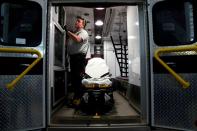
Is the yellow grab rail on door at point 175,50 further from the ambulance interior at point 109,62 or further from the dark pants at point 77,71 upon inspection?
the dark pants at point 77,71

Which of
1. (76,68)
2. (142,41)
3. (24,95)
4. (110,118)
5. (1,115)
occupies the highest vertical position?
(142,41)

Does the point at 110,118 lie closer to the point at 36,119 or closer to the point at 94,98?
the point at 94,98

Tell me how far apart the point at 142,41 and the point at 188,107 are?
4.20 feet

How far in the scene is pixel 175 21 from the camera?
2.95 meters

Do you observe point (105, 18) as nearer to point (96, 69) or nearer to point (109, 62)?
point (96, 69)

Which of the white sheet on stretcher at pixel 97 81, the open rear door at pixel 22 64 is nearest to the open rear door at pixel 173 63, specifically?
the white sheet on stretcher at pixel 97 81

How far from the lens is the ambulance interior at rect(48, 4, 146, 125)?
3.69m

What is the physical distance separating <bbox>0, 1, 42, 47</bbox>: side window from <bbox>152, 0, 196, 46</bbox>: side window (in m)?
1.67

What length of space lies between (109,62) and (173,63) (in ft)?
34.8

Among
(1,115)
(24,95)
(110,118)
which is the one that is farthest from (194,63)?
(1,115)

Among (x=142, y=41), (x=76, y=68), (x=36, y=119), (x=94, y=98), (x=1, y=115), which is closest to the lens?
(x=1, y=115)

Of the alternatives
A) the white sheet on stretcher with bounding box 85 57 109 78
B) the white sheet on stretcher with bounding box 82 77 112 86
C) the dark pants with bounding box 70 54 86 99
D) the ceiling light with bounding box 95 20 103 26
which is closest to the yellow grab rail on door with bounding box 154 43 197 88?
the white sheet on stretcher with bounding box 82 77 112 86

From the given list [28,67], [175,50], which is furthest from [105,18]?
[28,67]

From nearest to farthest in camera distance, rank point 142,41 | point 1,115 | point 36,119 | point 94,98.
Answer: point 1,115, point 36,119, point 142,41, point 94,98
